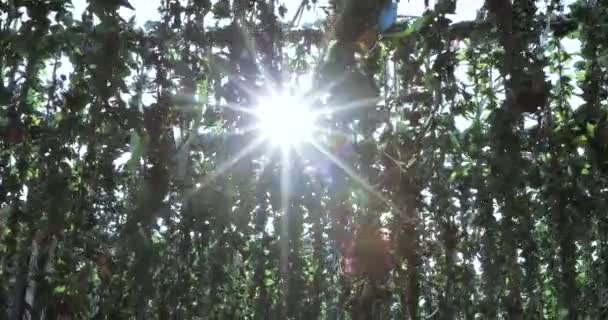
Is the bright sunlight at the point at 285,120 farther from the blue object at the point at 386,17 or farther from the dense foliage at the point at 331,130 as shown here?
the blue object at the point at 386,17

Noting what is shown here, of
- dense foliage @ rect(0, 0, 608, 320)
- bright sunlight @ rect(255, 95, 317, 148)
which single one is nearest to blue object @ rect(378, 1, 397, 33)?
dense foliage @ rect(0, 0, 608, 320)

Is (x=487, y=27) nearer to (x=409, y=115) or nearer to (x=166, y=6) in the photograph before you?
(x=409, y=115)

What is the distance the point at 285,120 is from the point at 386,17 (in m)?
1.17

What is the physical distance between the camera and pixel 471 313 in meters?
7.12

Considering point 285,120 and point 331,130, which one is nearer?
point 331,130

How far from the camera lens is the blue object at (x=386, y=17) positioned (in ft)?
6.98

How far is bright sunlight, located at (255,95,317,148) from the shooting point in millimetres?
2613

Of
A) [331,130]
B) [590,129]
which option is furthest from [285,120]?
[590,129]

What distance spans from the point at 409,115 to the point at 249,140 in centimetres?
151

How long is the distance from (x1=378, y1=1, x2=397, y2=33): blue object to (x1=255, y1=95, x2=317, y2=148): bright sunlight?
1.37 feet

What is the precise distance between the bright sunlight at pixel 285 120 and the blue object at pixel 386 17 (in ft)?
1.37

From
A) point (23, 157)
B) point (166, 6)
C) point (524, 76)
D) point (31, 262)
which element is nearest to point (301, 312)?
point (31, 262)

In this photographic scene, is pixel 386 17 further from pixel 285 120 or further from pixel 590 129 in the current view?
pixel 590 129

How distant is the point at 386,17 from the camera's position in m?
2.15
